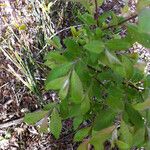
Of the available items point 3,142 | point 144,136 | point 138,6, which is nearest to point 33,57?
point 3,142

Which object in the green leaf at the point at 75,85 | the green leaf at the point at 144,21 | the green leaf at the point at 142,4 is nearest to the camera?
the green leaf at the point at 144,21

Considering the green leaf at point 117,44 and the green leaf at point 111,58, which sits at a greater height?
the green leaf at point 117,44

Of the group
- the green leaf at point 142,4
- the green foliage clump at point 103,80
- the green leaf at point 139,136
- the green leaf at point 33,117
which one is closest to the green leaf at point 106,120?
the green foliage clump at point 103,80

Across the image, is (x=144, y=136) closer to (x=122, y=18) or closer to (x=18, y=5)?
(x=122, y=18)

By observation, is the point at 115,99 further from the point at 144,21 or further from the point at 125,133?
the point at 144,21

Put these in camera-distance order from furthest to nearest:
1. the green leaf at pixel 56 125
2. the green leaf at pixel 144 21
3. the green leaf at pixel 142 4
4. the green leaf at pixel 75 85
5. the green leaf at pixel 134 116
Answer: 1. the green leaf at pixel 56 125
2. the green leaf at pixel 134 116
3. the green leaf at pixel 75 85
4. the green leaf at pixel 142 4
5. the green leaf at pixel 144 21

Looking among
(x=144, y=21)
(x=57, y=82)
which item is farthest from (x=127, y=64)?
(x=144, y=21)

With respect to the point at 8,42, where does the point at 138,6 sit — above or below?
above

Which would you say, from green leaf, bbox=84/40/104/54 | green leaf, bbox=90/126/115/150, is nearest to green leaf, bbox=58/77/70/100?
green leaf, bbox=84/40/104/54

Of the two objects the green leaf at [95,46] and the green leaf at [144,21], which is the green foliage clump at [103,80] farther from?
the green leaf at [144,21]
